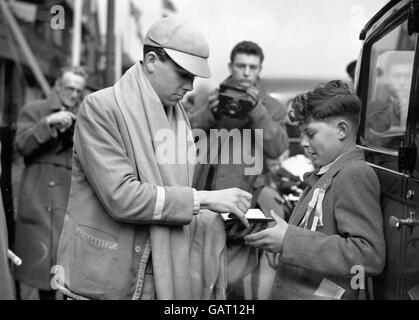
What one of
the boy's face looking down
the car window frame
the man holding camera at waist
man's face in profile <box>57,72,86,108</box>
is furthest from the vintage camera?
man's face in profile <box>57,72,86,108</box>

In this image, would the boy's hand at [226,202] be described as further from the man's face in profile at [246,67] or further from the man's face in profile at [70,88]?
the man's face in profile at [70,88]

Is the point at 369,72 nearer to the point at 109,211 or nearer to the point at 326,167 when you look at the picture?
the point at 326,167

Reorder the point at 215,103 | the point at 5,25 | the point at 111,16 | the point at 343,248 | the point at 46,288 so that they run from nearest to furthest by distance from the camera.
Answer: the point at 343,248 → the point at 215,103 → the point at 111,16 → the point at 46,288 → the point at 5,25

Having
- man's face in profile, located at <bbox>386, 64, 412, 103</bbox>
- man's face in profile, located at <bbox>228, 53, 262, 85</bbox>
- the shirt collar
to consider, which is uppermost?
man's face in profile, located at <bbox>228, 53, 262, 85</bbox>

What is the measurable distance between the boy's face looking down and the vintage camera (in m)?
1.04

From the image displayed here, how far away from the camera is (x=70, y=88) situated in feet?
15.5

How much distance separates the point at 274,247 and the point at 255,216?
0.13 m

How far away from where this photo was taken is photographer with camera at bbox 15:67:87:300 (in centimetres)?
462

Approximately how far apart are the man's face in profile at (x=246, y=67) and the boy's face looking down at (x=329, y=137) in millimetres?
1506

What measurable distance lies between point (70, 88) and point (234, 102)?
175 cm

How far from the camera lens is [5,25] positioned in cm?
1217

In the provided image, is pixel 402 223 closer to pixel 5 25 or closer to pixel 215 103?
pixel 215 103

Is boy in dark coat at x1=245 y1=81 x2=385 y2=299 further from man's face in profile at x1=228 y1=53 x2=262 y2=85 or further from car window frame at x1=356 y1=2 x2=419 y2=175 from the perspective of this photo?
man's face in profile at x1=228 y1=53 x2=262 y2=85

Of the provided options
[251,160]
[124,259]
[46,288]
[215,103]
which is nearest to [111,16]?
[215,103]
